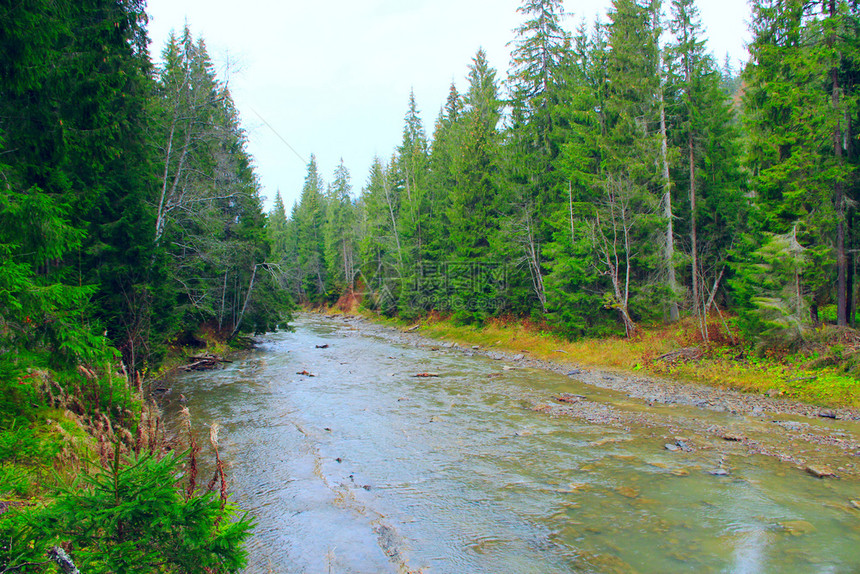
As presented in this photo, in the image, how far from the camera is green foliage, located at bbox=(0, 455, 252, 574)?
2.49 m

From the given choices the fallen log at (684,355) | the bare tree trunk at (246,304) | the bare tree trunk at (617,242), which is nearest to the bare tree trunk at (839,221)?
the fallen log at (684,355)

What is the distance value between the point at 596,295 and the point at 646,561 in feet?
55.5

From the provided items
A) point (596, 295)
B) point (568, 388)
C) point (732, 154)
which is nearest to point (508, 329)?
point (596, 295)

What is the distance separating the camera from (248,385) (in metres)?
16.6

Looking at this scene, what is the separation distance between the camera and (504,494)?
7793 millimetres

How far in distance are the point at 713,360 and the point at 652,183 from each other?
822 centimetres

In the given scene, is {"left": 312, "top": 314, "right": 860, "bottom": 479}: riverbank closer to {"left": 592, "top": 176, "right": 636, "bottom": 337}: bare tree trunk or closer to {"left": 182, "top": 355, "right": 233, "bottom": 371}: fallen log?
{"left": 592, "top": 176, "right": 636, "bottom": 337}: bare tree trunk

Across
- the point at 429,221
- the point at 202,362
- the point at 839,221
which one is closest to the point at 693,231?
the point at 839,221

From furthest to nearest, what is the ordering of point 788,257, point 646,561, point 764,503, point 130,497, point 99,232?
1. point 788,257
2. point 99,232
3. point 764,503
4. point 646,561
5. point 130,497

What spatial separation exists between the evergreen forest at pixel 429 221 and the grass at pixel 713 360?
2.24 ft

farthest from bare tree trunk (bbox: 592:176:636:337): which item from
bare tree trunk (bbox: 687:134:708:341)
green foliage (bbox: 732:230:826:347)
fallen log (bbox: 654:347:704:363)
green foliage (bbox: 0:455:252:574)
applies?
green foliage (bbox: 0:455:252:574)

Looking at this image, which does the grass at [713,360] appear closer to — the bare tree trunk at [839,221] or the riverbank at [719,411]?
the riverbank at [719,411]

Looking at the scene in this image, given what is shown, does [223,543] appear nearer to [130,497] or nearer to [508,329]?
[130,497]

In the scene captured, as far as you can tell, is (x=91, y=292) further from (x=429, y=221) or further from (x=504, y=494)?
(x=429, y=221)
